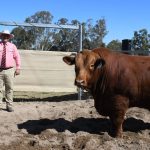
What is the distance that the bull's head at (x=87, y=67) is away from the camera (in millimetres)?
7148

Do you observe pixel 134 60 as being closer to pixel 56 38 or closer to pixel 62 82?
pixel 62 82

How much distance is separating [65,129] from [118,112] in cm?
119

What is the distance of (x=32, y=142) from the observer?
23.7 feet

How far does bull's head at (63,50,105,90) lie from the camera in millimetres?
7148

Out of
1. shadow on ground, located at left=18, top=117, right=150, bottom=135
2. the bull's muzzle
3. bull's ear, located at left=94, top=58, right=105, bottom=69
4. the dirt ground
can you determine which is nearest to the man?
the dirt ground

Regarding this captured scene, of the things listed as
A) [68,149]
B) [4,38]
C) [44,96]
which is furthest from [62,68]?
[68,149]

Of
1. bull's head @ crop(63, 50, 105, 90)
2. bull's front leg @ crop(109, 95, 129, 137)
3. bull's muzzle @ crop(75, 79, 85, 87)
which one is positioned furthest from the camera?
bull's front leg @ crop(109, 95, 129, 137)

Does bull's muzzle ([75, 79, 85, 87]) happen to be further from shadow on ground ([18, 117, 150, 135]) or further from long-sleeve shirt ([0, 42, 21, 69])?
long-sleeve shirt ([0, 42, 21, 69])

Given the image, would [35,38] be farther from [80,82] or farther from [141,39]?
[80,82]

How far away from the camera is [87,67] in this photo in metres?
7.29

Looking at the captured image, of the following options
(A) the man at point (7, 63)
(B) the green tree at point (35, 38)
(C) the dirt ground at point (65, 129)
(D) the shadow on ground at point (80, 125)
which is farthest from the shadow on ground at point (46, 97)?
(B) the green tree at point (35, 38)

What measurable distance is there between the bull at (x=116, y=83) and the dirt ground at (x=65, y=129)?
Result: 474 mm

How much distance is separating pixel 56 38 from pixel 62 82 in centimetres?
2121

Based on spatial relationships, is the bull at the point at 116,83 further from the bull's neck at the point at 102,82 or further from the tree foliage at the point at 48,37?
the tree foliage at the point at 48,37
